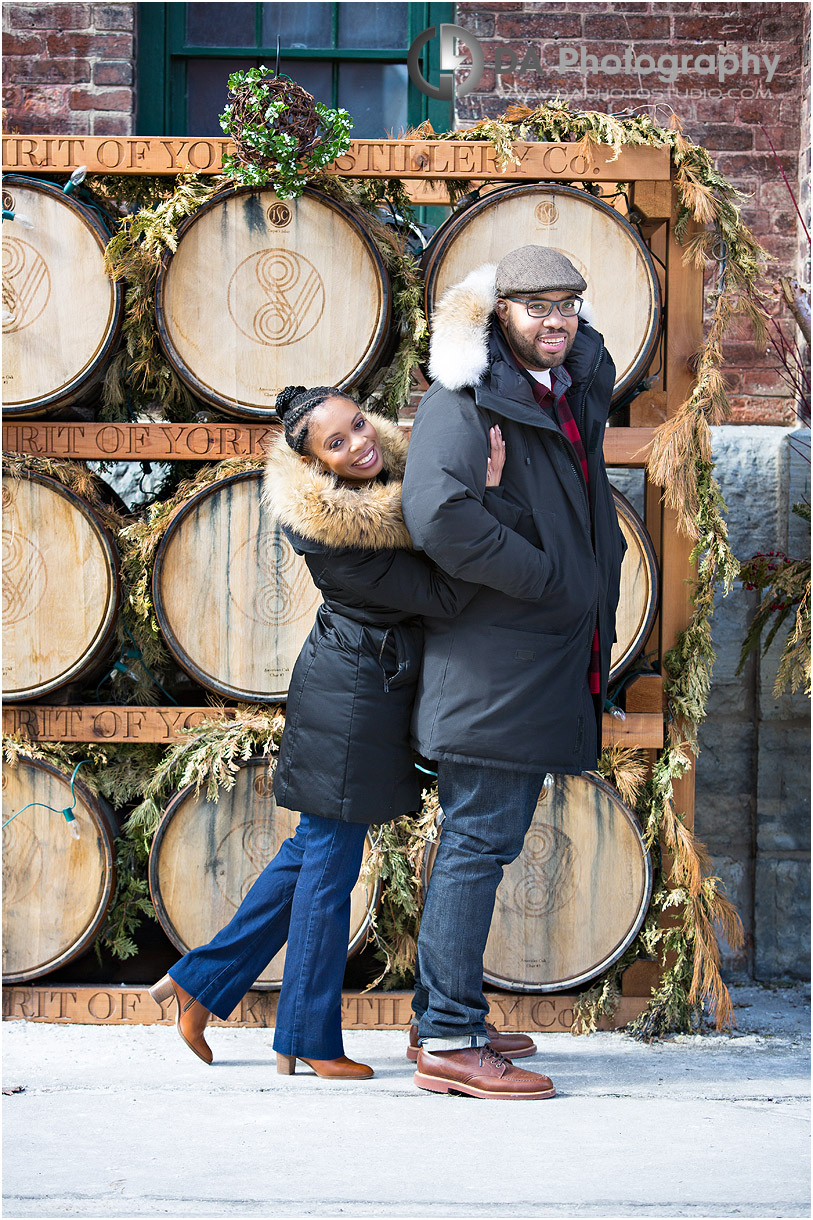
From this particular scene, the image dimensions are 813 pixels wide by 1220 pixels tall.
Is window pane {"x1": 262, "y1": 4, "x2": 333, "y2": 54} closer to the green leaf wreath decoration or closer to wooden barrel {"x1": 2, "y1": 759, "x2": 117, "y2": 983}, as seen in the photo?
the green leaf wreath decoration

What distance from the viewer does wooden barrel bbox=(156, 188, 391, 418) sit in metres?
3.00

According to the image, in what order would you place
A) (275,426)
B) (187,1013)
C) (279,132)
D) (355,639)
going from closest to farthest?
(355,639) → (187,1013) → (279,132) → (275,426)

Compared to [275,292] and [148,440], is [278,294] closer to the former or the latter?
[275,292]

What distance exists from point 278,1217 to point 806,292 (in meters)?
3.26

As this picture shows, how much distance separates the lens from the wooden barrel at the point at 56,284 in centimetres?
303

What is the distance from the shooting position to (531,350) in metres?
2.57

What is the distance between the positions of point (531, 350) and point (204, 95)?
252cm

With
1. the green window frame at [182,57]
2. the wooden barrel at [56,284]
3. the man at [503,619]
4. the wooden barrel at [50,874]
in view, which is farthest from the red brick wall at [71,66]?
the wooden barrel at [50,874]

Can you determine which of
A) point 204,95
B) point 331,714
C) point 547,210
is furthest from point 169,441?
point 204,95

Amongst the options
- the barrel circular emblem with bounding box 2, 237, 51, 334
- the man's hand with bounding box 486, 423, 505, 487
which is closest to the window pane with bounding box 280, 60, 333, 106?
the barrel circular emblem with bounding box 2, 237, 51, 334

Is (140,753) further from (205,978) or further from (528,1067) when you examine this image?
(528,1067)

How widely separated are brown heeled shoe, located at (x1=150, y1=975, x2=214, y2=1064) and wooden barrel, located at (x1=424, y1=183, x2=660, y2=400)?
6.05 ft

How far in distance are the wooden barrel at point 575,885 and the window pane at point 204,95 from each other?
9.55ft

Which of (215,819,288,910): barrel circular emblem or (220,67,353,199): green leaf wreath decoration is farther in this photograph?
(215,819,288,910): barrel circular emblem
